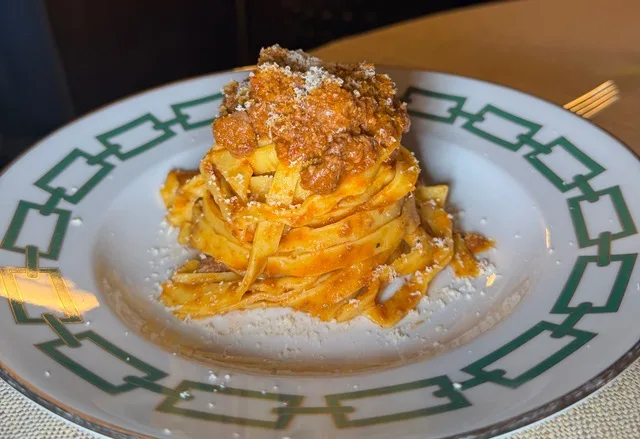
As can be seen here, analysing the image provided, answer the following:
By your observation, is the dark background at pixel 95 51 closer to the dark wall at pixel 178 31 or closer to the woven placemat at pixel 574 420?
the dark wall at pixel 178 31

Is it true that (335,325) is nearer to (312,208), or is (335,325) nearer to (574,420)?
(312,208)

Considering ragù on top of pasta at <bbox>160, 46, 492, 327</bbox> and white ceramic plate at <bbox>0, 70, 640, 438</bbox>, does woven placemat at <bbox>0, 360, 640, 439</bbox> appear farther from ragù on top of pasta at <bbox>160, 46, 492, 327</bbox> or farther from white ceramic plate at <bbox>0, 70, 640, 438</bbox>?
ragù on top of pasta at <bbox>160, 46, 492, 327</bbox>

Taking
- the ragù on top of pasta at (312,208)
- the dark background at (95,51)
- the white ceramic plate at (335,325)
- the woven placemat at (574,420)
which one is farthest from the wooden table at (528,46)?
the dark background at (95,51)

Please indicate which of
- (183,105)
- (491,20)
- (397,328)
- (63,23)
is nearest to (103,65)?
(63,23)

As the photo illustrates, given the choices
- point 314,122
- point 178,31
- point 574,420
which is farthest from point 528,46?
point 178,31

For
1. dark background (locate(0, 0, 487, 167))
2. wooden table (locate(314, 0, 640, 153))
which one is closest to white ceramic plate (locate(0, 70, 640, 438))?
wooden table (locate(314, 0, 640, 153))

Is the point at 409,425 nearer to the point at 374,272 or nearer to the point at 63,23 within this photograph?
the point at 374,272
